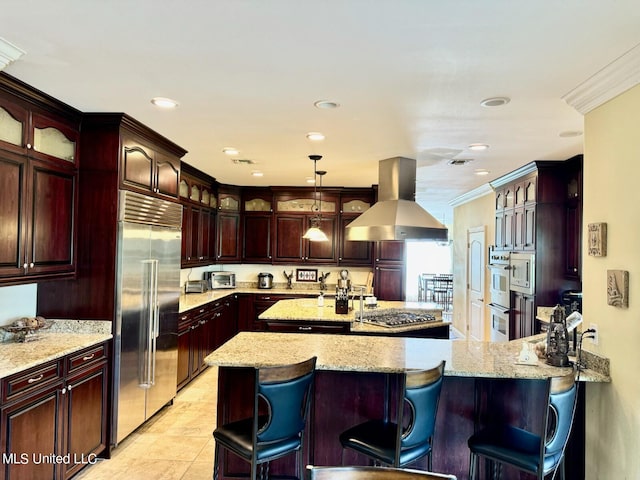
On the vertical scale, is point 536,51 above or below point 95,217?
above

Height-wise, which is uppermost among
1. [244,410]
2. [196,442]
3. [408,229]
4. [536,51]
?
[536,51]

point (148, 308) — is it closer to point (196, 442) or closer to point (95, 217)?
point (95, 217)

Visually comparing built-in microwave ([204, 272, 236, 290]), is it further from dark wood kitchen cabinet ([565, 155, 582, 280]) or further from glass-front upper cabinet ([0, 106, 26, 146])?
dark wood kitchen cabinet ([565, 155, 582, 280])

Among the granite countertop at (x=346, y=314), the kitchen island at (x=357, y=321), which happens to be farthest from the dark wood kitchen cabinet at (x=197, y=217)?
the kitchen island at (x=357, y=321)

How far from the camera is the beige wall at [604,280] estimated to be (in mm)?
2125

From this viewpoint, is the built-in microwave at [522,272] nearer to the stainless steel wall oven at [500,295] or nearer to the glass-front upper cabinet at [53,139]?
the stainless steel wall oven at [500,295]

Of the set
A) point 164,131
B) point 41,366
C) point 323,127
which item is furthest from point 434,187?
point 41,366

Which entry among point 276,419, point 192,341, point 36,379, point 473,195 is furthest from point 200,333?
point 473,195

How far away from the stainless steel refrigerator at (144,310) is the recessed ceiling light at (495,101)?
8.60 feet

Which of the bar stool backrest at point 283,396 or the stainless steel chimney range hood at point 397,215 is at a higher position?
the stainless steel chimney range hood at point 397,215

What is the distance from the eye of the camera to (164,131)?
11.7 feet

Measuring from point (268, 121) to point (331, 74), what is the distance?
3.27ft

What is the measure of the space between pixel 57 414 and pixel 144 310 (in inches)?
41.2

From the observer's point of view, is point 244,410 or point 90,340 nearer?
point 244,410
